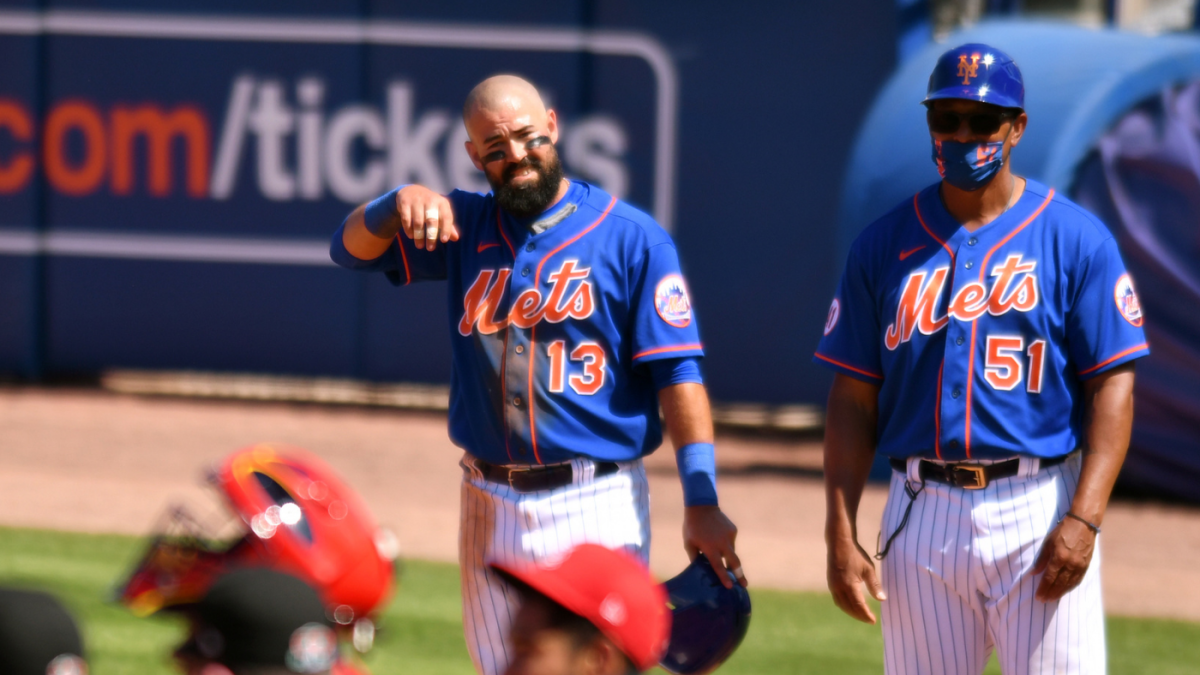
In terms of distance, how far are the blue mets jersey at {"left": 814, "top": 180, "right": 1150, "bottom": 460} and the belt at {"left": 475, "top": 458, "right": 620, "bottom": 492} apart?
2.26ft

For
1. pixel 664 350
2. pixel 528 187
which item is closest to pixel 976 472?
pixel 664 350

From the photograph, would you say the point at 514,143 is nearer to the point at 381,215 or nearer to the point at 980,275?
the point at 381,215

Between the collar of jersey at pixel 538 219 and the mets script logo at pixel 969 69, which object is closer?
the mets script logo at pixel 969 69

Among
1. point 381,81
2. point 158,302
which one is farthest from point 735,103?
point 158,302

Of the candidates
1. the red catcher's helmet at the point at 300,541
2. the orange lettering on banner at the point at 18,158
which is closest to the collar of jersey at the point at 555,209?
the red catcher's helmet at the point at 300,541

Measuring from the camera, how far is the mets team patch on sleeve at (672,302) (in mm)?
3408

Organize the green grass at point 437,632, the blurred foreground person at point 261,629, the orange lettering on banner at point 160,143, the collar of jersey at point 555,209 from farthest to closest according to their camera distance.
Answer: the orange lettering on banner at point 160,143 < the green grass at point 437,632 < the collar of jersey at point 555,209 < the blurred foreground person at point 261,629

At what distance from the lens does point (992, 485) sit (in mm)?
3188

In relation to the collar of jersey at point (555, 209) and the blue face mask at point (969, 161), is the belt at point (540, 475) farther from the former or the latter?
the blue face mask at point (969, 161)

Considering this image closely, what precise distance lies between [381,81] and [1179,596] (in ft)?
24.9

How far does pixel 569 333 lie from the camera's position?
3.40 metres

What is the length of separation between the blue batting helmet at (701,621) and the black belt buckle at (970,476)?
56 cm

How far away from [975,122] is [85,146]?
10444mm

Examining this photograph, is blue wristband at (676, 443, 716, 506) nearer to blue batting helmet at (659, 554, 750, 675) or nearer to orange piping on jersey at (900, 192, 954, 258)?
blue batting helmet at (659, 554, 750, 675)
